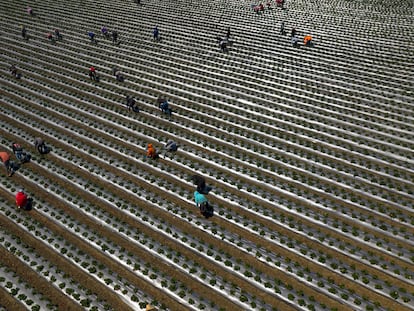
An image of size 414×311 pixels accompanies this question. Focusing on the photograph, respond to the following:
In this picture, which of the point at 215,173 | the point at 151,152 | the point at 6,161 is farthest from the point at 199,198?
the point at 6,161

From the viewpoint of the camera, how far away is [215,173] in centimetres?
2055

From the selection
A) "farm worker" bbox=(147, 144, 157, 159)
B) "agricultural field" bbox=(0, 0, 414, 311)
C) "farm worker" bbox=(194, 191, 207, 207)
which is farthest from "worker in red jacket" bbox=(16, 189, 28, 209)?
"farm worker" bbox=(194, 191, 207, 207)

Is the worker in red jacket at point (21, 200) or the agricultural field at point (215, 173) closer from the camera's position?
the agricultural field at point (215, 173)

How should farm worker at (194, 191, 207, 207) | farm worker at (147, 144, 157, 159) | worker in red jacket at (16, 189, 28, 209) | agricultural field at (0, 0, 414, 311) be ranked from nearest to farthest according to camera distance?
agricultural field at (0, 0, 414, 311) → farm worker at (194, 191, 207, 207) → worker in red jacket at (16, 189, 28, 209) → farm worker at (147, 144, 157, 159)

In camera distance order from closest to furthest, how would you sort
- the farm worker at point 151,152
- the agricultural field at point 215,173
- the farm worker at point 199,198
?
the agricultural field at point 215,173, the farm worker at point 199,198, the farm worker at point 151,152

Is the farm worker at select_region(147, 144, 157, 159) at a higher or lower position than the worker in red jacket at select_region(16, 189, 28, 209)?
higher

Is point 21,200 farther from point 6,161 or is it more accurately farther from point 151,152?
point 151,152

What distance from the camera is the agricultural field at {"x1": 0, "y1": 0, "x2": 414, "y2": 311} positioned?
14.8m

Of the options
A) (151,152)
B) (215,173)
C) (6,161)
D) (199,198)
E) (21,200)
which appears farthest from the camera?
(151,152)

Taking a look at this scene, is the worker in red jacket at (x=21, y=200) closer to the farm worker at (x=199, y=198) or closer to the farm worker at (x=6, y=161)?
the farm worker at (x=6, y=161)

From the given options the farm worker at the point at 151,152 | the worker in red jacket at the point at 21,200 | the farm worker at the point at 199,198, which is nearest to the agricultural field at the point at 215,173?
the farm worker at the point at 151,152

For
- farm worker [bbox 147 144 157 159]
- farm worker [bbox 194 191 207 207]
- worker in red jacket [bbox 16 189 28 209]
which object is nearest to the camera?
farm worker [bbox 194 191 207 207]

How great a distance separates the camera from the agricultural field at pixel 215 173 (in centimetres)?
1483

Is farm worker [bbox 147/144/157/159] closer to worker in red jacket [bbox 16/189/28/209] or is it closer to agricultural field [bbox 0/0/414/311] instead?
agricultural field [bbox 0/0/414/311]
